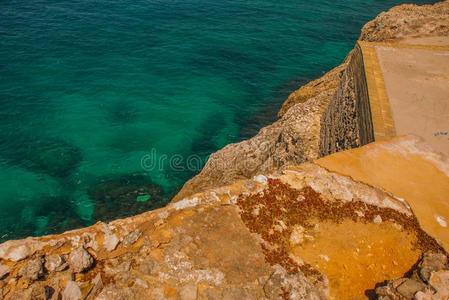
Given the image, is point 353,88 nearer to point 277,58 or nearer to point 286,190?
point 286,190

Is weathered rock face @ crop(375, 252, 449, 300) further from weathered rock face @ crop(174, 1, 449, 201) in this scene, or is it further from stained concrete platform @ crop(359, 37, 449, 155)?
weathered rock face @ crop(174, 1, 449, 201)

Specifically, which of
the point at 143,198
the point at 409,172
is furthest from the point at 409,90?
the point at 143,198

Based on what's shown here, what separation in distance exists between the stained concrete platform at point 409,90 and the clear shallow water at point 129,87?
13303mm

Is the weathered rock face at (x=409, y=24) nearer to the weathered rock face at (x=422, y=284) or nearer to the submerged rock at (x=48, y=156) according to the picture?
the weathered rock face at (x=422, y=284)

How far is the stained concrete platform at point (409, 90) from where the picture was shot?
1248cm

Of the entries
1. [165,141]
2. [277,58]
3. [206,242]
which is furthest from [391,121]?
[277,58]

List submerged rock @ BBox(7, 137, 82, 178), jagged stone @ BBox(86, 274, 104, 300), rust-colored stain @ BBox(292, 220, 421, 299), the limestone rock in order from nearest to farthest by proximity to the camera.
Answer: jagged stone @ BBox(86, 274, 104, 300)
rust-colored stain @ BBox(292, 220, 421, 299)
the limestone rock
submerged rock @ BBox(7, 137, 82, 178)

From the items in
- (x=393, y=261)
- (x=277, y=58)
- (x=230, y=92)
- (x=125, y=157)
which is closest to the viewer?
(x=393, y=261)

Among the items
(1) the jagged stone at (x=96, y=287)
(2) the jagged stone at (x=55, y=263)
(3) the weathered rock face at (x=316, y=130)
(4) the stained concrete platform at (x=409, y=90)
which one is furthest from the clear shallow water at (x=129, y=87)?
(1) the jagged stone at (x=96, y=287)

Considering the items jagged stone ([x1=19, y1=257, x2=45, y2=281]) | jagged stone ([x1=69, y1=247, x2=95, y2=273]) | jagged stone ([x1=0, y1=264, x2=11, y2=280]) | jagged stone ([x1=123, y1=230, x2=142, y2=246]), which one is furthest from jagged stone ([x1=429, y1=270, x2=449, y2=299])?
jagged stone ([x1=0, y1=264, x2=11, y2=280])

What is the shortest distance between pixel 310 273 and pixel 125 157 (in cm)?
2015

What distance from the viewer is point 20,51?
34.2m

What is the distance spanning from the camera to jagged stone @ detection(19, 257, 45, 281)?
24.0 feet

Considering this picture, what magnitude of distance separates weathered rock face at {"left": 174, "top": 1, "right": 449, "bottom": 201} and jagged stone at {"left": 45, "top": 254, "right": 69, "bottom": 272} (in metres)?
10.1
